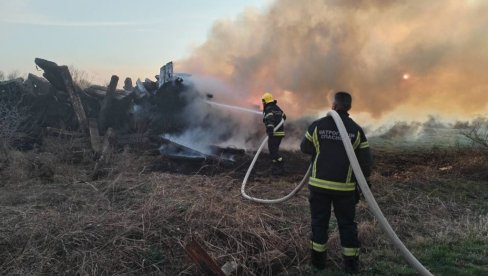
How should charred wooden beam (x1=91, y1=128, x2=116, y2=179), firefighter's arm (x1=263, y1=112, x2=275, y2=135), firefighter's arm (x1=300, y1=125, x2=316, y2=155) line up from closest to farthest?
firefighter's arm (x1=300, y1=125, x2=316, y2=155) → charred wooden beam (x1=91, y1=128, x2=116, y2=179) → firefighter's arm (x1=263, y1=112, x2=275, y2=135)

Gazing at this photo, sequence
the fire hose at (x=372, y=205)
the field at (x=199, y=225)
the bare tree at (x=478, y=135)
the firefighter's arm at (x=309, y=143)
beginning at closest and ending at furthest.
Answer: the fire hose at (x=372, y=205) → the field at (x=199, y=225) → the firefighter's arm at (x=309, y=143) → the bare tree at (x=478, y=135)

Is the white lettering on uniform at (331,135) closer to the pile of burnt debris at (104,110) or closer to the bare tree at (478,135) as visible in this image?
the pile of burnt debris at (104,110)

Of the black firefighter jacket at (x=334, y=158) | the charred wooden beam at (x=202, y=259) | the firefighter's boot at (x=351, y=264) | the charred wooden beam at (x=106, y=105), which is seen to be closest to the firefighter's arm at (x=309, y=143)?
the black firefighter jacket at (x=334, y=158)

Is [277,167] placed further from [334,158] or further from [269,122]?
[334,158]

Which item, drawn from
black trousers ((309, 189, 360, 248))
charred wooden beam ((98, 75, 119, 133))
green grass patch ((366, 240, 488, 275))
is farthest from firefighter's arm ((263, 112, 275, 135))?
charred wooden beam ((98, 75, 119, 133))

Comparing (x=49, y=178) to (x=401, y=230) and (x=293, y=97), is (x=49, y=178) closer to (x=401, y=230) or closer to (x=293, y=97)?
(x=401, y=230)

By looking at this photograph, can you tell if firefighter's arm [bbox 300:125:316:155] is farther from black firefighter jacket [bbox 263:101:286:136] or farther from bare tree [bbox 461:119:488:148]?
bare tree [bbox 461:119:488:148]

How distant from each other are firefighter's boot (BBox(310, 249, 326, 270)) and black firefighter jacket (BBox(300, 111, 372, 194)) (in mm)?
734

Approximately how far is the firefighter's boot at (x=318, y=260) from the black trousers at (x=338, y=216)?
0.13 m

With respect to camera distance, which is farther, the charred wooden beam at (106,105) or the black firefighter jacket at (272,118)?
the charred wooden beam at (106,105)

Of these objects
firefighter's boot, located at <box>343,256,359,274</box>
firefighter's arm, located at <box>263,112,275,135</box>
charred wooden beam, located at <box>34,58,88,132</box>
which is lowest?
firefighter's boot, located at <box>343,256,359,274</box>

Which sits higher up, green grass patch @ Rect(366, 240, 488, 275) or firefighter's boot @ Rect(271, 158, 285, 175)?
firefighter's boot @ Rect(271, 158, 285, 175)

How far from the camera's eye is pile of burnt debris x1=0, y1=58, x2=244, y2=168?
12078 mm

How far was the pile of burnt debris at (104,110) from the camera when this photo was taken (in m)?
12.1
